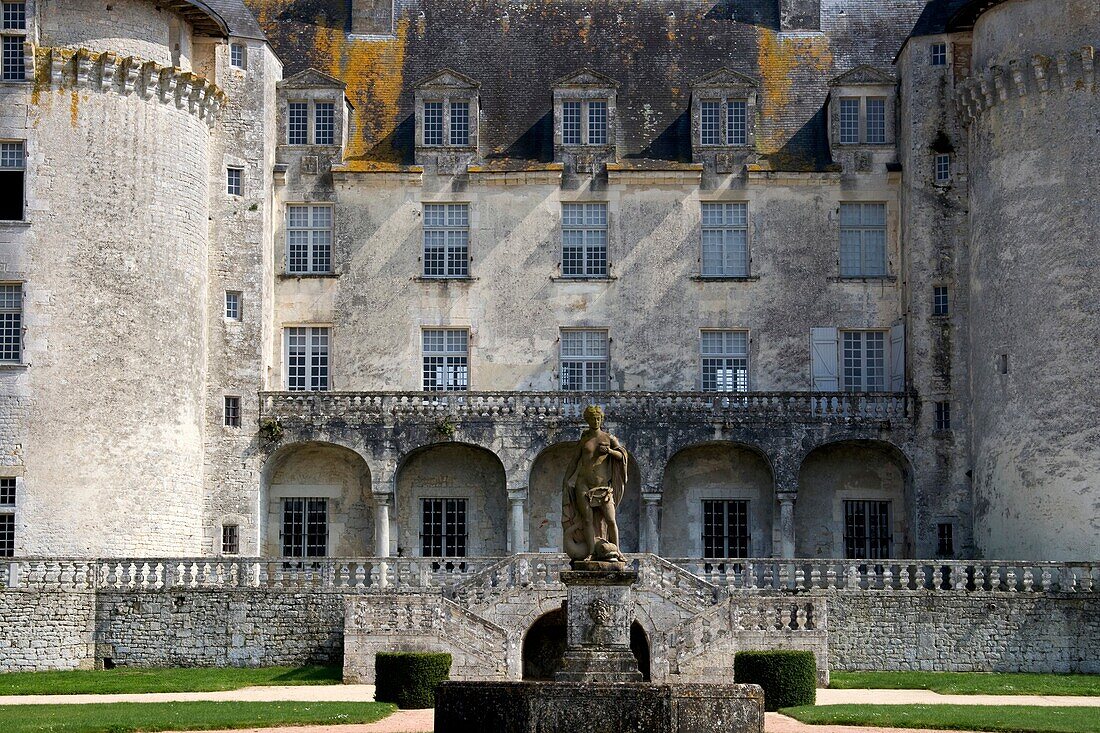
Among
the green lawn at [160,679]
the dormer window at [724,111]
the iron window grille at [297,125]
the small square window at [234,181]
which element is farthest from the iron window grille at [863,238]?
the green lawn at [160,679]

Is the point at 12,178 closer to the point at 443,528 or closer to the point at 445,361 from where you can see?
the point at 445,361

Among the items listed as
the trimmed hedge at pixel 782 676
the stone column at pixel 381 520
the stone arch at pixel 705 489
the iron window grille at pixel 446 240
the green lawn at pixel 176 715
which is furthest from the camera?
the iron window grille at pixel 446 240

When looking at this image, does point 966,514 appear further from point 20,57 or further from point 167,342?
point 20,57

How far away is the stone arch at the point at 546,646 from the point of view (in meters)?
39.0

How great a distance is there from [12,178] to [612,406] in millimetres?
14578

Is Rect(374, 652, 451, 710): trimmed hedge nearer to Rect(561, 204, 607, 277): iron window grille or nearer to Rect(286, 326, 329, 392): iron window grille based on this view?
Rect(286, 326, 329, 392): iron window grille

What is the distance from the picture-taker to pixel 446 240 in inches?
1876

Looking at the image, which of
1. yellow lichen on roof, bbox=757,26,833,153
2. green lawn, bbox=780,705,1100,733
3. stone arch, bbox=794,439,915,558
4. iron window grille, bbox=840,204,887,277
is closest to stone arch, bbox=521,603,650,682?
green lawn, bbox=780,705,1100,733

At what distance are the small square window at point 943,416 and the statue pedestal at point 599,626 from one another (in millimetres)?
21230

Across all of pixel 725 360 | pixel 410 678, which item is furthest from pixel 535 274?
pixel 410 678

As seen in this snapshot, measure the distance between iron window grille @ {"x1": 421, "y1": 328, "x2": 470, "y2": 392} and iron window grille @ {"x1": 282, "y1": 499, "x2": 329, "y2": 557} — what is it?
158 inches

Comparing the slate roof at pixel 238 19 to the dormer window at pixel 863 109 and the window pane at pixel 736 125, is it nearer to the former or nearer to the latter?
the window pane at pixel 736 125

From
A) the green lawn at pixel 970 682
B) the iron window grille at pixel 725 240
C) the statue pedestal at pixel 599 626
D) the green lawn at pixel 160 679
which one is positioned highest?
the iron window grille at pixel 725 240

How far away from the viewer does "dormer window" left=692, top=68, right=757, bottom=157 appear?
47844mm
